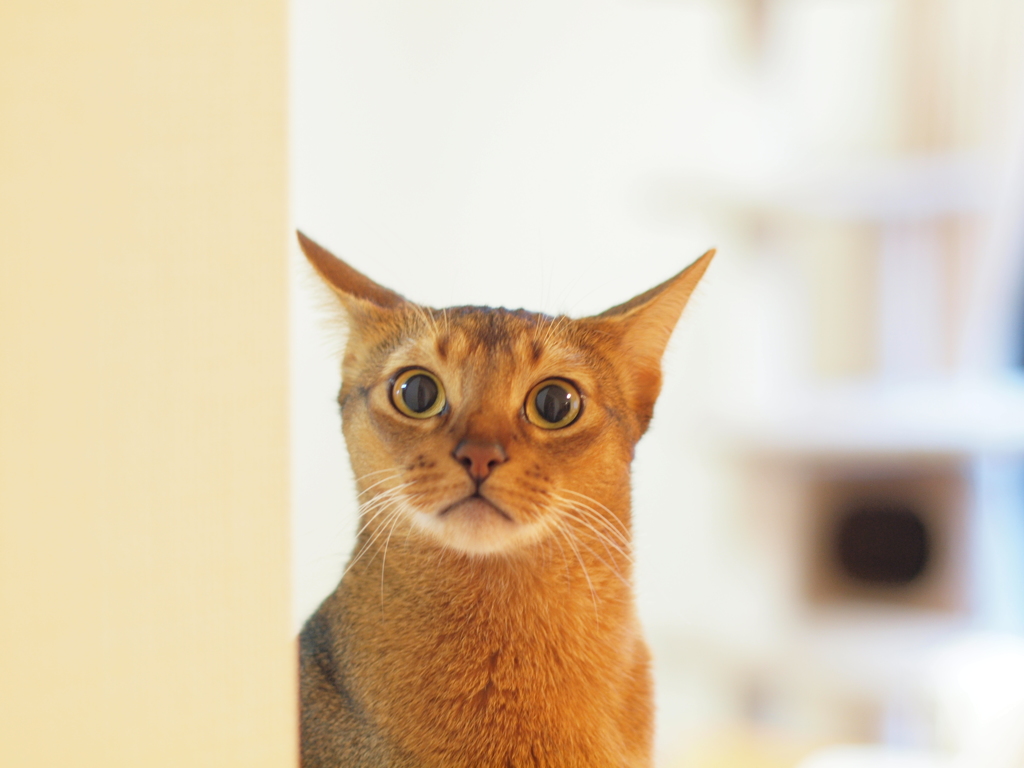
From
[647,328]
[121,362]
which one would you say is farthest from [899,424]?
[121,362]

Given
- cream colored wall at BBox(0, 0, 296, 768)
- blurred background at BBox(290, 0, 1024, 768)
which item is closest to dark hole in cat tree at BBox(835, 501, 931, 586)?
blurred background at BBox(290, 0, 1024, 768)

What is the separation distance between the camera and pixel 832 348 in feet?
8.71

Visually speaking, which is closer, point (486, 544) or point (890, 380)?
point (486, 544)

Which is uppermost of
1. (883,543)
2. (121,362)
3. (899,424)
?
(121,362)

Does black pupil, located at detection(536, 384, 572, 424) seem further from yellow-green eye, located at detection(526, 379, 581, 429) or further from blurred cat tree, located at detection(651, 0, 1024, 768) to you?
blurred cat tree, located at detection(651, 0, 1024, 768)

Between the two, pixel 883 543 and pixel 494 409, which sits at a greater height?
pixel 494 409

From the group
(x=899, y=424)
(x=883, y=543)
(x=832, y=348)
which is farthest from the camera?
(x=832, y=348)

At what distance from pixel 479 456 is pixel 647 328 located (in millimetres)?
129

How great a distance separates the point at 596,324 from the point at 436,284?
0.10m

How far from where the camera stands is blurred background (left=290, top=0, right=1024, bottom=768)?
1.29 metres

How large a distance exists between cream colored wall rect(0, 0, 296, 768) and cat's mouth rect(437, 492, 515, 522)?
0.49 ft

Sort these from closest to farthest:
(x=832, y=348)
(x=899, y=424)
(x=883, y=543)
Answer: (x=899, y=424) < (x=883, y=543) < (x=832, y=348)

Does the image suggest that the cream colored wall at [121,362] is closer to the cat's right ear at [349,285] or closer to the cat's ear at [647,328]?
the cat's right ear at [349,285]

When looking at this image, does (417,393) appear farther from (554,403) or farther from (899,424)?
(899,424)
